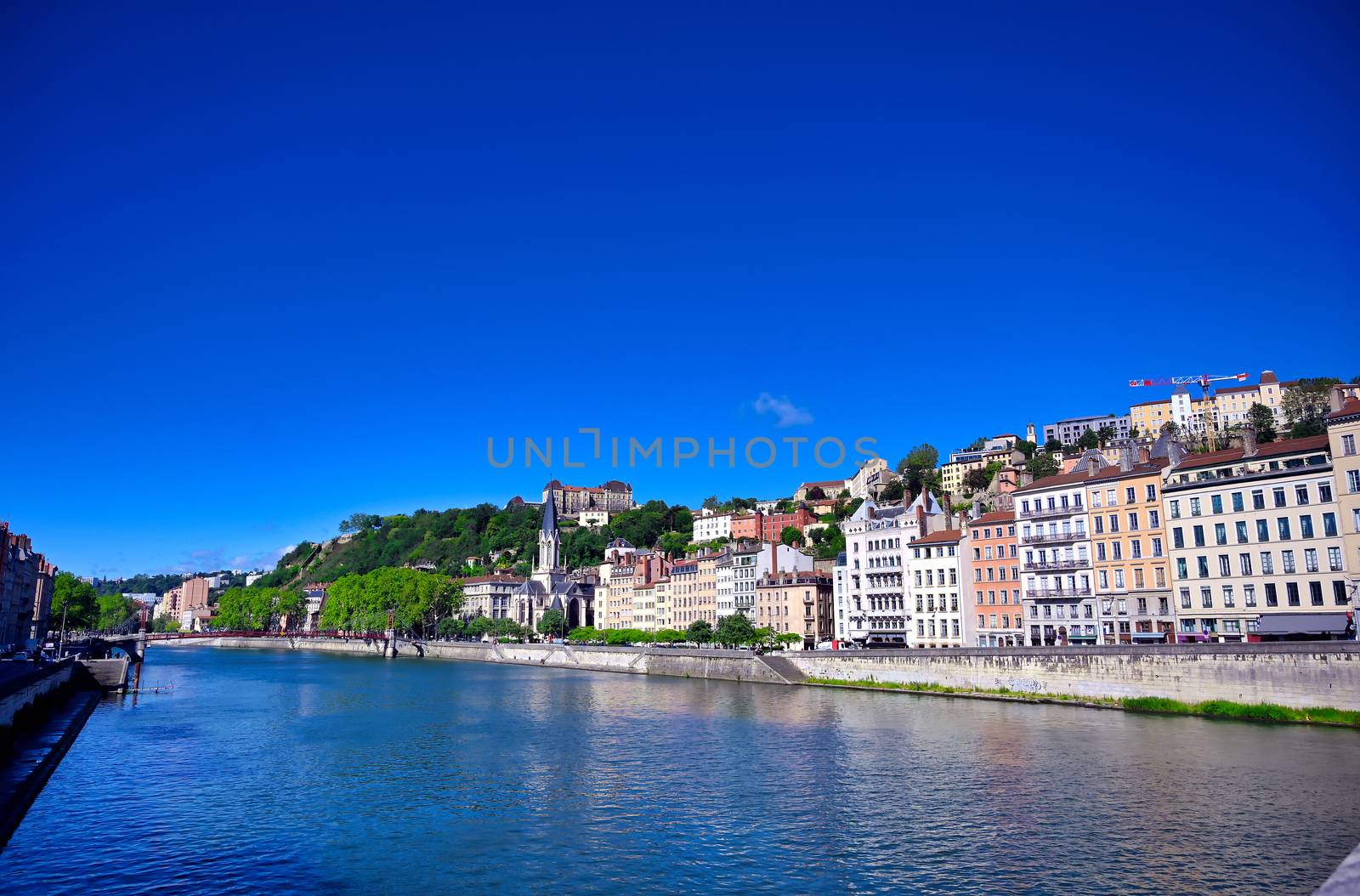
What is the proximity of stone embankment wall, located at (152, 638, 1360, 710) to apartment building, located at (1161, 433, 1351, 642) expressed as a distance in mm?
5265

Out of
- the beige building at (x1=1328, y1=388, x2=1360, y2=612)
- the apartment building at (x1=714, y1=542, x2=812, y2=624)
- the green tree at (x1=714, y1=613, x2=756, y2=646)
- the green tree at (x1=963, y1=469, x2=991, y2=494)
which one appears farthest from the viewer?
the green tree at (x1=963, y1=469, x2=991, y2=494)

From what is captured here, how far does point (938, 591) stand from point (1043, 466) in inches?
3149

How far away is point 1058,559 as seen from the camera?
201 ft

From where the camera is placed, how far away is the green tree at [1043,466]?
451 feet

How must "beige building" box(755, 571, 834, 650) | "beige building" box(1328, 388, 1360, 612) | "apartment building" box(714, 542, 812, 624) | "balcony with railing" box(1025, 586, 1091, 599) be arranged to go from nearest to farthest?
"beige building" box(1328, 388, 1360, 612) → "balcony with railing" box(1025, 586, 1091, 599) → "beige building" box(755, 571, 834, 650) → "apartment building" box(714, 542, 812, 624)

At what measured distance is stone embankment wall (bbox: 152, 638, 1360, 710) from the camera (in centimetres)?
4059

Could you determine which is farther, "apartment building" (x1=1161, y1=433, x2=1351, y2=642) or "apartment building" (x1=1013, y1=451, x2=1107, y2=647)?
"apartment building" (x1=1013, y1=451, x2=1107, y2=647)

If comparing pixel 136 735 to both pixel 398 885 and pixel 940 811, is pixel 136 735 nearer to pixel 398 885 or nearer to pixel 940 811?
pixel 398 885

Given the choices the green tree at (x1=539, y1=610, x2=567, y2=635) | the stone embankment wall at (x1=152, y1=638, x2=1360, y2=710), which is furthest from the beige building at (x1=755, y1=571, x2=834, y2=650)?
the green tree at (x1=539, y1=610, x2=567, y2=635)

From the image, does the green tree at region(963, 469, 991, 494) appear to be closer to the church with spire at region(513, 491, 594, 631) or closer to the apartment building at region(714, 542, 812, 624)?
the apartment building at region(714, 542, 812, 624)

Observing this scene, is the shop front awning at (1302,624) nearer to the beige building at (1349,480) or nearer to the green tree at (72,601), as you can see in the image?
the beige building at (1349,480)

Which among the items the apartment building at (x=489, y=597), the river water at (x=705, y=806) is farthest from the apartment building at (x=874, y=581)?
the apartment building at (x=489, y=597)

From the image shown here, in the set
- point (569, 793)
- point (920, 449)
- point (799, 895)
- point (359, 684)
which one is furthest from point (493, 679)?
point (920, 449)

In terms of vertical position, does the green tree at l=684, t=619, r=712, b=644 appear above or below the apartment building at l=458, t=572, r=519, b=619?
below
